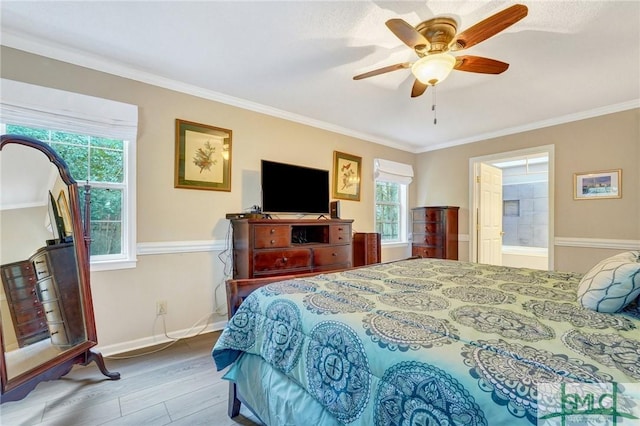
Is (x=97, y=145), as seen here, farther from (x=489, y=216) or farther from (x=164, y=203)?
(x=489, y=216)

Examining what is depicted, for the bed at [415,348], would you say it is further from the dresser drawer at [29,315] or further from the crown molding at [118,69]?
the crown molding at [118,69]

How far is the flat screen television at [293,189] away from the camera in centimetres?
299

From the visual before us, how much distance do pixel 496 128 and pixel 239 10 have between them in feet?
11.9

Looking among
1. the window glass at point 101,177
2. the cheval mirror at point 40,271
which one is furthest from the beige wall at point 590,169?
the cheval mirror at point 40,271

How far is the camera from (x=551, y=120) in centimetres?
355

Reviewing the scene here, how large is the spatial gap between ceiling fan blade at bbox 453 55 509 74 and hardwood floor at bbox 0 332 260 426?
2.47 m

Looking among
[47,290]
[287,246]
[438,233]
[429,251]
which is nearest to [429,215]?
[438,233]

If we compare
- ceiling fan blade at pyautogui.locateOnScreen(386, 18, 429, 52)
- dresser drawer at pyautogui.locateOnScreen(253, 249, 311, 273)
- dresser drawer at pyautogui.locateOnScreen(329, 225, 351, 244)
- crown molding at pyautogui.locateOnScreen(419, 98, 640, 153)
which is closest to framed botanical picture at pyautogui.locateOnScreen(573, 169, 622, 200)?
crown molding at pyautogui.locateOnScreen(419, 98, 640, 153)

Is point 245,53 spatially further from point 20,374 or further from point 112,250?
point 20,374

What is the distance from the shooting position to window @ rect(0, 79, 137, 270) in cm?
207

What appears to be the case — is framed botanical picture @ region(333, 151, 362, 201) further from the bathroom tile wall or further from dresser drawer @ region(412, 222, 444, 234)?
the bathroom tile wall

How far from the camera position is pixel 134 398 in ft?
5.87

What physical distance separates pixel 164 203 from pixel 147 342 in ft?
4.03

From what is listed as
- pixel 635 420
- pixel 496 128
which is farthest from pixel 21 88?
pixel 496 128
